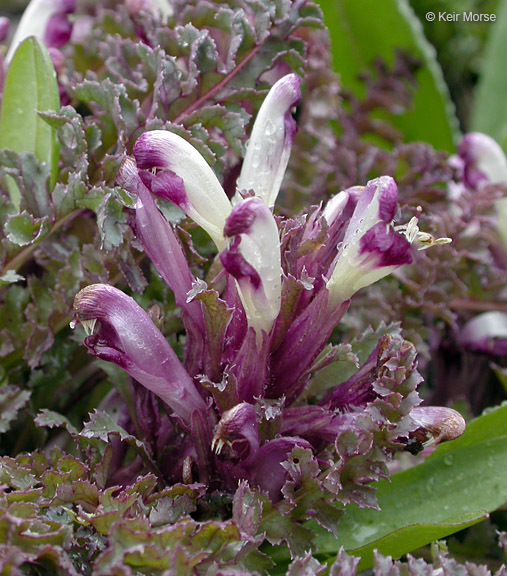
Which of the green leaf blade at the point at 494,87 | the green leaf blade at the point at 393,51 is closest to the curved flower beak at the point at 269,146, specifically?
the green leaf blade at the point at 393,51

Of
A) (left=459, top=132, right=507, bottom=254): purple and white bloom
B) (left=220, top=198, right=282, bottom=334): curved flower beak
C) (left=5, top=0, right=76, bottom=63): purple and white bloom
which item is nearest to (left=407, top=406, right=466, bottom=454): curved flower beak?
(left=220, top=198, right=282, bottom=334): curved flower beak

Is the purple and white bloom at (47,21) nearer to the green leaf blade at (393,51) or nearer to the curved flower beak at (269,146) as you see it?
the curved flower beak at (269,146)

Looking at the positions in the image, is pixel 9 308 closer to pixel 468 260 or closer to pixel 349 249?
pixel 349 249

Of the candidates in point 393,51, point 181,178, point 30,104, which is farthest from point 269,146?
point 393,51

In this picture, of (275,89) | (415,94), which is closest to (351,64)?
(415,94)

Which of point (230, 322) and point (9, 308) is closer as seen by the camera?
point (230, 322)

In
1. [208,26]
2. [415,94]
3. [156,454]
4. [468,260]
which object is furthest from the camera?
[415,94]
